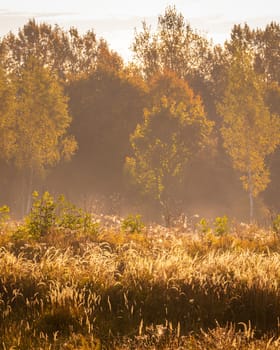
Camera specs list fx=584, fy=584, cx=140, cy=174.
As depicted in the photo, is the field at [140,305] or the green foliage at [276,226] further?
the green foliage at [276,226]

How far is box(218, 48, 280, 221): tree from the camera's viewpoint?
3775cm

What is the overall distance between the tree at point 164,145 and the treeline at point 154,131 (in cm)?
7

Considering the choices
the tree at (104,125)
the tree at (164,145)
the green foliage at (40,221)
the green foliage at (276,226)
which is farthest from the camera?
the tree at (104,125)

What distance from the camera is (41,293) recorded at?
799 cm

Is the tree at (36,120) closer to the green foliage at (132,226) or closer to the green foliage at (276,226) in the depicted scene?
the green foliage at (132,226)

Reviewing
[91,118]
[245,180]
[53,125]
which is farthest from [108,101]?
[245,180]

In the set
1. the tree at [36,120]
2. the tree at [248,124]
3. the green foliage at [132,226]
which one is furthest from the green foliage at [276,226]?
the tree at [36,120]

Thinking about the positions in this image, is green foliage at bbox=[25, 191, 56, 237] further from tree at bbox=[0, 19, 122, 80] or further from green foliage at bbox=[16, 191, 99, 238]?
tree at bbox=[0, 19, 122, 80]

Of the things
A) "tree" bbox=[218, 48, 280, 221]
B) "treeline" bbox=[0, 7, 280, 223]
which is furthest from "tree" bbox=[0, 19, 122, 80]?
"tree" bbox=[218, 48, 280, 221]

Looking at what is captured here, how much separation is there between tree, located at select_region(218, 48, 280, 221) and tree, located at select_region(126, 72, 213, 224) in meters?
1.95

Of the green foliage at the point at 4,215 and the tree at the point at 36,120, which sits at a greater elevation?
the tree at the point at 36,120

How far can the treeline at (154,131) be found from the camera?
36.2 metres

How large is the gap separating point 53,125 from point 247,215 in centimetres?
1446

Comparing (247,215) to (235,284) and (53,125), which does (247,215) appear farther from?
(235,284)
